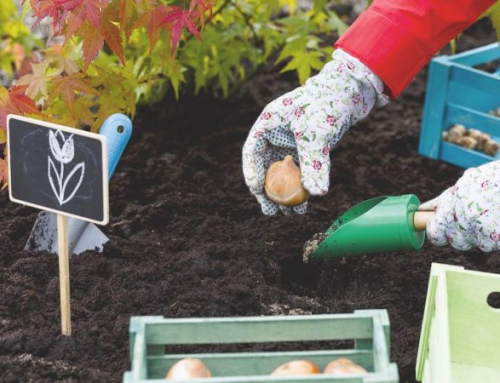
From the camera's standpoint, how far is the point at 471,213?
2021 mm

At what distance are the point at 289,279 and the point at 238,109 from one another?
53.4 inches

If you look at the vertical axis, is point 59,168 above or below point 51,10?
below

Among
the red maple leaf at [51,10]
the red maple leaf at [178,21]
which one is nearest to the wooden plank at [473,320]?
the red maple leaf at [178,21]

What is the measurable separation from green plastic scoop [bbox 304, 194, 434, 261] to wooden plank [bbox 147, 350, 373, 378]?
580mm

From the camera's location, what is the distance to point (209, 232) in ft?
8.48

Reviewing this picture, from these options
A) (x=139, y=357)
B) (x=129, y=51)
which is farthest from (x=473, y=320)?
(x=129, y=51)

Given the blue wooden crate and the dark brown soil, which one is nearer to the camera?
the dark brown soil

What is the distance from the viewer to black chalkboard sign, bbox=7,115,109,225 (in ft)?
5.69

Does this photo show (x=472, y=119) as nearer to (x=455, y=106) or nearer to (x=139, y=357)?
(x=455, y=106)

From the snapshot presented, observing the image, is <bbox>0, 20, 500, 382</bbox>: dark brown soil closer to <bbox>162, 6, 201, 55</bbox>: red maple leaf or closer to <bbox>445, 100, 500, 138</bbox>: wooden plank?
<bbox>445, 100, 500, 138</bbox>: wooden plank

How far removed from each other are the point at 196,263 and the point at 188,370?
0.79 meters

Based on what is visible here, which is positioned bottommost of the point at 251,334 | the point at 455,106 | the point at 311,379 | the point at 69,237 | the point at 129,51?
the point at 311,379

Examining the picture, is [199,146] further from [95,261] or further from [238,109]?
[95,261]

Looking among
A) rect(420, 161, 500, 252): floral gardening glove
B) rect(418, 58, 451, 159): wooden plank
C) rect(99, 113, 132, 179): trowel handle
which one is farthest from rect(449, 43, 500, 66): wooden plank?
rect(99, 113, 132, 179): trowel handle
